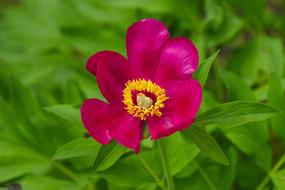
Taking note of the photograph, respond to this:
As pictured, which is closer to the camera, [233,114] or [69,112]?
[233,114]

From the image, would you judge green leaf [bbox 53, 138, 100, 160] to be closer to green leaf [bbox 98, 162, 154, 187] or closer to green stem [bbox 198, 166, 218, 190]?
green leaf [bbox 98, 162, 154, 187]

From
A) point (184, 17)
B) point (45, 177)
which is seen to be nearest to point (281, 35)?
point (184, 17)

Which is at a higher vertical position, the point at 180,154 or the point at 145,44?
the point at 145,44

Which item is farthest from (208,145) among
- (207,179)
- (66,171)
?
(66,171)

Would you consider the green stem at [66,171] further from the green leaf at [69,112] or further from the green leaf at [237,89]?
the green leaf at [237,89]

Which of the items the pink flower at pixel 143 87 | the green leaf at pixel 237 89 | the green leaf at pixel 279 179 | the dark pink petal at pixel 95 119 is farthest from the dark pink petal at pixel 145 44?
the green leaf at pixel 279 179

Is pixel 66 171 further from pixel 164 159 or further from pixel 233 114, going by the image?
pixel 233 114

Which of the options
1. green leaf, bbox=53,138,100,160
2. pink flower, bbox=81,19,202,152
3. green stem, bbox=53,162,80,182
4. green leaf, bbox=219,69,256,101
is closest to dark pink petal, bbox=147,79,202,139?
pink flower, bbox=81,19,202,152
